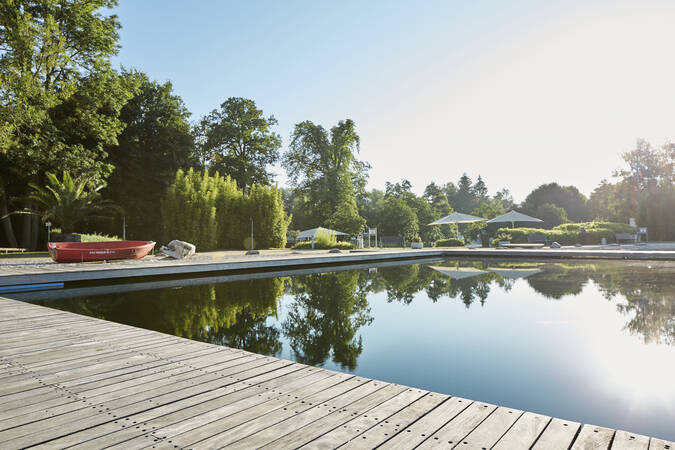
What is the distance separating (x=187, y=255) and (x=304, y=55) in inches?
308

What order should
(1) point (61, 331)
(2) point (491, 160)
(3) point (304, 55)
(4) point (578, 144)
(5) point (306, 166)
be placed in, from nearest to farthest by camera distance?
1. (1) point (61, 331)
2. (3) point (304, 55)
3. (4) point (578, 144)
4. (5) point (306, 166)
5. (2) point (491, 160)

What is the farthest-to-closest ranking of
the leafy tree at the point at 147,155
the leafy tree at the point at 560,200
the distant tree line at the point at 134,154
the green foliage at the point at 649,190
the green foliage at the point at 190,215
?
the leafy tree at the point at 560,200 → the green foliage at the point at 649,190 → the leafy tree at the point at 147,155 → the green foliage at the point at 190,215 → the distant tree line at the point at 134,154

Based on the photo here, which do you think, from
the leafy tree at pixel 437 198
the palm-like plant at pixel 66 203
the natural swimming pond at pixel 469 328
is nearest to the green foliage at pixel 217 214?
the palm-like plant at pixel 66 203

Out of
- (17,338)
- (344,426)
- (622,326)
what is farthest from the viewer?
(622,326)

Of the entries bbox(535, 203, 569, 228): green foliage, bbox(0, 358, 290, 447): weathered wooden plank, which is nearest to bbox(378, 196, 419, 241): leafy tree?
bbox(535, 203, 569, 228): green foliage

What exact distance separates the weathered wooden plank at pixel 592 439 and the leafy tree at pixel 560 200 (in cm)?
4077

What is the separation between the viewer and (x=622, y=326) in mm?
4785

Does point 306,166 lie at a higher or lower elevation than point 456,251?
higher

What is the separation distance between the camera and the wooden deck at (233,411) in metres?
1.47

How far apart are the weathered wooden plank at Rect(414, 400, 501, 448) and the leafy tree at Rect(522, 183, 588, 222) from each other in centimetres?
4075

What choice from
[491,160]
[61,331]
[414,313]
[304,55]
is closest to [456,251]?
[304,55]

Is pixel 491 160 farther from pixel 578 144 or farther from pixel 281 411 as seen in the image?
pixel 281 411

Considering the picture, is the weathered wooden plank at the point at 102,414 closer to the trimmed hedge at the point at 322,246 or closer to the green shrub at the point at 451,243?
the trimmed hedge at the point at 322,246

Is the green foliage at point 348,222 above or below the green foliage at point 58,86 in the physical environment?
below
